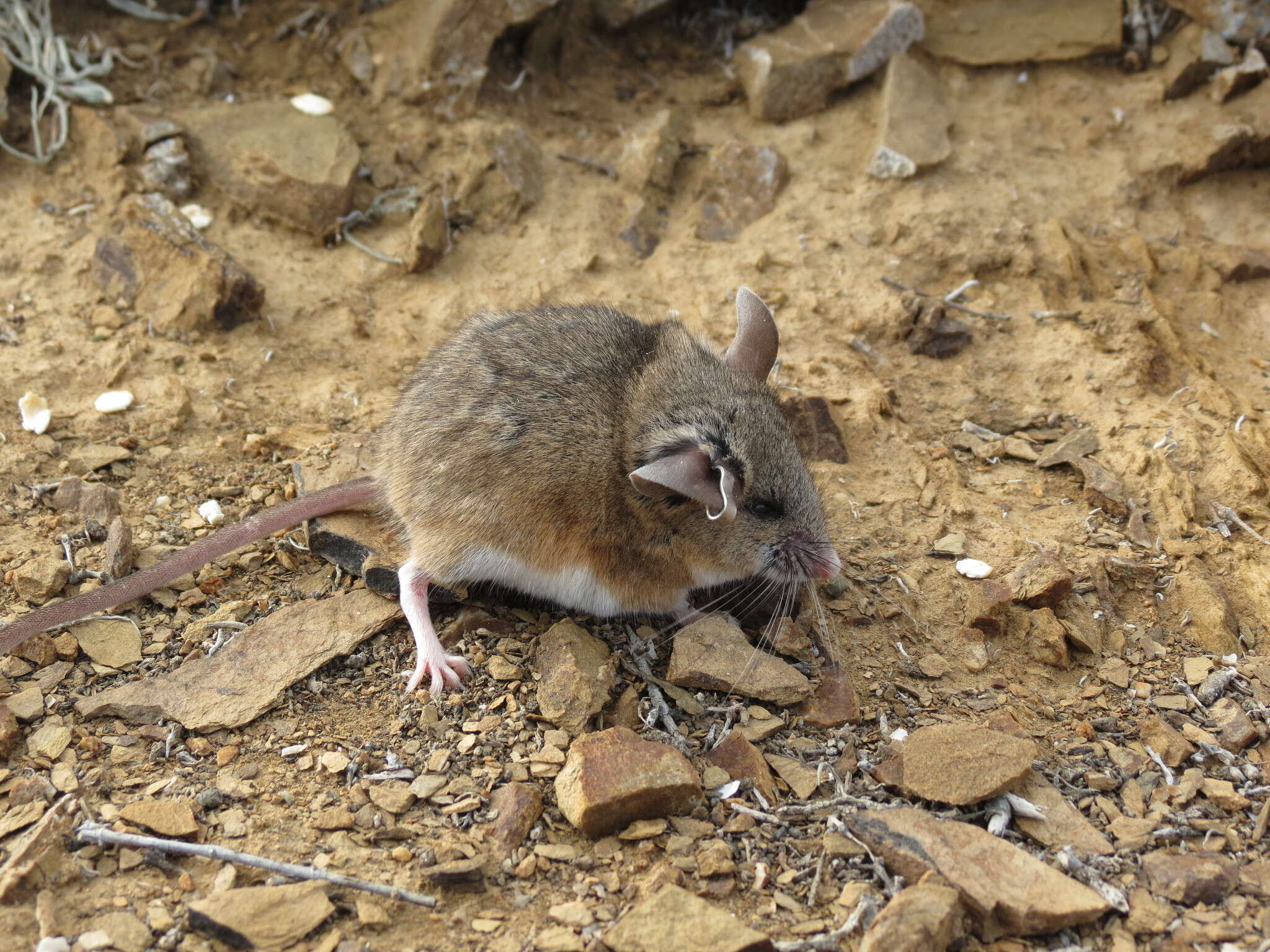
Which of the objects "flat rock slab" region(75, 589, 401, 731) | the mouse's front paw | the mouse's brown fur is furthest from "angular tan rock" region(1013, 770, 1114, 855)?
"flat rock slab" region(75, 589, 401, 731)

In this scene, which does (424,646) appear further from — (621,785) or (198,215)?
(198,215)

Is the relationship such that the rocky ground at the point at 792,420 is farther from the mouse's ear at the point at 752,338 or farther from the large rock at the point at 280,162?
the mouse's ear at the point at 752,338

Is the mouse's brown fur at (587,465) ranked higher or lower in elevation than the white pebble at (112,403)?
higher

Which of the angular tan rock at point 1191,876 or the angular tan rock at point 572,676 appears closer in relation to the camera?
the angular tan rock at point 1191,876

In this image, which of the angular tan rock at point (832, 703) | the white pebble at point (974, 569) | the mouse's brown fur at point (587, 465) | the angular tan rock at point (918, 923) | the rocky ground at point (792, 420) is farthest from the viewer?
the white pebble at point (974, 569)

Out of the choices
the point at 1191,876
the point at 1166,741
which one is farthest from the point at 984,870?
the point at 1166,741

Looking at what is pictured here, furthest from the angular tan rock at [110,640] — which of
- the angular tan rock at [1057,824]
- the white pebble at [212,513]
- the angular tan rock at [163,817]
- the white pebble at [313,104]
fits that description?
the white pebble at [313,104]
